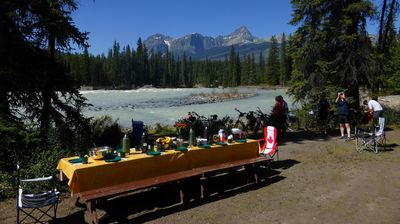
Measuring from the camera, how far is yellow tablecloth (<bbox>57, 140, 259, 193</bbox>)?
6137mm

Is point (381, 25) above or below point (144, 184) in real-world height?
above

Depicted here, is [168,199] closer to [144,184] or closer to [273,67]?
[144,184]

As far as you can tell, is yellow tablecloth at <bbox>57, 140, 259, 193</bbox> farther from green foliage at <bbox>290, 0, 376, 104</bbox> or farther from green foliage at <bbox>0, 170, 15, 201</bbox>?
green foliage at <bbox>290, 0, 376, 104</bbox>

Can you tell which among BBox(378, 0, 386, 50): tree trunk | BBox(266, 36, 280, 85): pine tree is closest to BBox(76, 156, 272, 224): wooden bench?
BBox(378, 0, 386, 50): tree trunk

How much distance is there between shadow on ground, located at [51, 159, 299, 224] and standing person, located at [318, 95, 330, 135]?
6878 mm

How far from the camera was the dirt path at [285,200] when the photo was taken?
653 centimetres

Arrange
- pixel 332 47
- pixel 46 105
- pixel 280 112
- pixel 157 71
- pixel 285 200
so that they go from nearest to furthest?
pixel 285 200
pixel 46 105
pixel 280 112
pixel 332 47
pixel 157 71

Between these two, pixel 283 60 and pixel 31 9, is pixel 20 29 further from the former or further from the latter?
pixel 283 60

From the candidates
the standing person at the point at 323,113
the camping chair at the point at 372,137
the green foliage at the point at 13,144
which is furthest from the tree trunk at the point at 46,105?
the standing person at the point at 323,113

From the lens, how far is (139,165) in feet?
22.2

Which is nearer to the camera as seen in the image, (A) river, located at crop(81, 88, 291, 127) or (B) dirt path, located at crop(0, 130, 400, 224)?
(B) dirt path, located at crop(0, 130, 400, 224)

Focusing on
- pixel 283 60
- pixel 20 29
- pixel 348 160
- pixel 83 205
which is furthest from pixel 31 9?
pixel 283 60

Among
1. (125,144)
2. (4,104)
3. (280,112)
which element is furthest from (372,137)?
(4,104)

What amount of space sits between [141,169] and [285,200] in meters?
3.02
